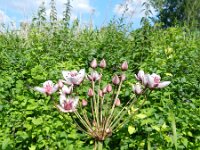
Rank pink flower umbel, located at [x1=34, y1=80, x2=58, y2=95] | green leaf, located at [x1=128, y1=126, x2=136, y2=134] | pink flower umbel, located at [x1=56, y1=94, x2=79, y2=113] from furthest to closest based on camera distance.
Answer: green leaf, located at [x1=128, y1=126, x2=136, y2=134]
pink flower umbel, located at [x1=34, y1=80, x2=58, y2=95]
pink flower umbel, located at [x1=56, y1=94, x2=79, y2=113]

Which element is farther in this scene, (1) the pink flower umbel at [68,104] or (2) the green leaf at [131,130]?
(2) the green leaf at [131,130]

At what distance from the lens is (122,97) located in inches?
162

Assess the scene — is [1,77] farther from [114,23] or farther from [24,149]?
[114,23]

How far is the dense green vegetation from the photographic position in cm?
337

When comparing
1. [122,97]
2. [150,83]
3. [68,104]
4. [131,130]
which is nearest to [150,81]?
[150,83]

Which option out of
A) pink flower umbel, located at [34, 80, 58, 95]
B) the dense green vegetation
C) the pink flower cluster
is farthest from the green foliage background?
the pink flower cluster

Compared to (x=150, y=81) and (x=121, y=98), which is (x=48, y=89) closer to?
(x=150, y=81)

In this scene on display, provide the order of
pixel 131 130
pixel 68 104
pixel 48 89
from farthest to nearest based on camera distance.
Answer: pixel 131 130 → pixel 48 89 → pixel 68 104

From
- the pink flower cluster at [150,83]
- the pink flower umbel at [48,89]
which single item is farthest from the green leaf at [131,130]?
the pink flower umbel at [48,89]

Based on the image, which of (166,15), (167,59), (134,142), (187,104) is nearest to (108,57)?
(167,59)

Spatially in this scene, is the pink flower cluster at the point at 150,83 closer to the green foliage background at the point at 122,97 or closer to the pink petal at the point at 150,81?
the pink petal at the point at 150,81

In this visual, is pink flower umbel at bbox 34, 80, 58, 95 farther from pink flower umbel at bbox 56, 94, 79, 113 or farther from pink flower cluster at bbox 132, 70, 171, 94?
pink flower cluster at bbox 132, 70, 171, 94

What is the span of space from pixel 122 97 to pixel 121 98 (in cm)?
2

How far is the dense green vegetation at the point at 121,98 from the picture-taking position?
11.1 feet
